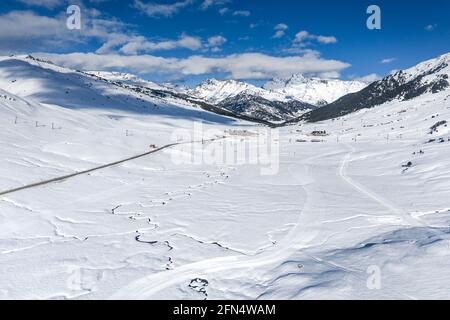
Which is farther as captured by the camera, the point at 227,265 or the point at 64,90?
the point at 64,90

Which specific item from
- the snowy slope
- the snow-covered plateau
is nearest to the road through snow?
the snow-covered plateau

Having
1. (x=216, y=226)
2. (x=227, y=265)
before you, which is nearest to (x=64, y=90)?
(x=216, y=226)

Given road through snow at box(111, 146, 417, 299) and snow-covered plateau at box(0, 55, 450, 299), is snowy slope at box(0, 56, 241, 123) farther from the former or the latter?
road through snow at box(111, 146, 417, 299)

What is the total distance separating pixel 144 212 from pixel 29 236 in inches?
269

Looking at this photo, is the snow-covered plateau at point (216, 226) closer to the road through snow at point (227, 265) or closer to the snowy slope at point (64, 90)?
the road through snow at point (227, 265)

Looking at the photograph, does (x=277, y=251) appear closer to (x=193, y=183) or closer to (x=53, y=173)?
(x=193, y=183)

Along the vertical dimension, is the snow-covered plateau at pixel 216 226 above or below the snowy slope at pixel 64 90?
below

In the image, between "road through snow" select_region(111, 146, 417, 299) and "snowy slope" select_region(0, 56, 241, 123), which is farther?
"snowy slope" select_region(0, 56, 241, 123)

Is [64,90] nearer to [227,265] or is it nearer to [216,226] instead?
[216,226]

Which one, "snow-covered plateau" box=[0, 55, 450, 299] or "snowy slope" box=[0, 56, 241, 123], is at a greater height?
"snowy slope" box=[0, 56, 241, 123]

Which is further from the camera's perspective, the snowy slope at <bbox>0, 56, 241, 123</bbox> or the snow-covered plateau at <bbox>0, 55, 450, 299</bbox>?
the snowy slope at <bbox>0, 56, 241, 123</bbox>

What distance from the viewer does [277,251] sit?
1794 cm

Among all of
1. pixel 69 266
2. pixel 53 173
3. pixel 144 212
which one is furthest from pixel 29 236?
pixel 53 173

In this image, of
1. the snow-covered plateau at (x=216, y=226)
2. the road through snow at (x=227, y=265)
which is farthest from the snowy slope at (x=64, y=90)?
the road through snow at (x=227, y=265)
